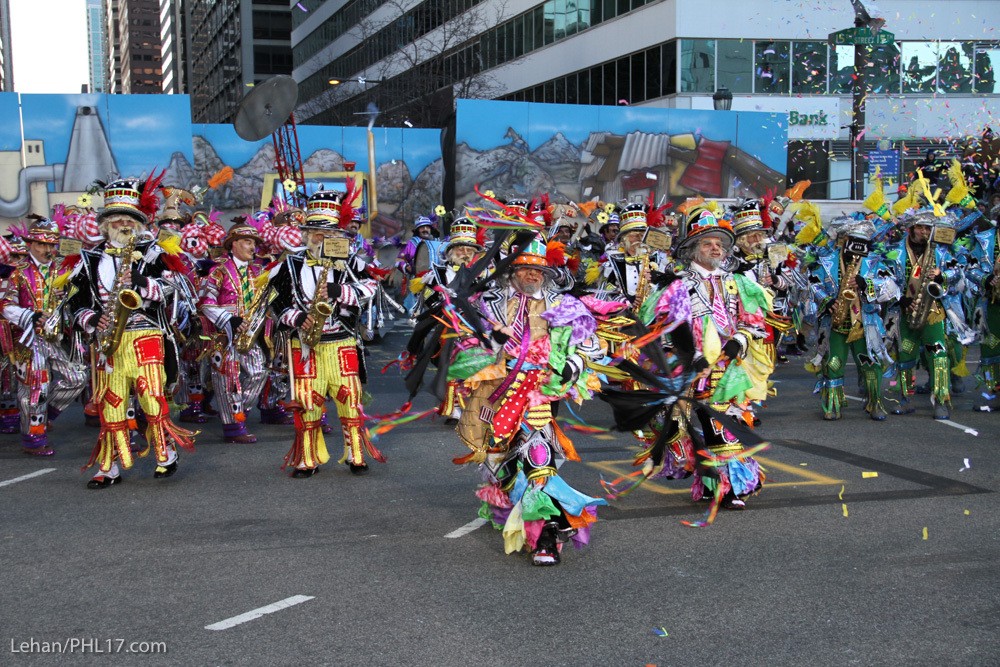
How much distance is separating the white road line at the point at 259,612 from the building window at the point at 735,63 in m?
30.1

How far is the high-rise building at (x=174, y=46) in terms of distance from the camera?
141375mm

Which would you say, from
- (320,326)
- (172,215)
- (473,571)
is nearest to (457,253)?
(320,326)

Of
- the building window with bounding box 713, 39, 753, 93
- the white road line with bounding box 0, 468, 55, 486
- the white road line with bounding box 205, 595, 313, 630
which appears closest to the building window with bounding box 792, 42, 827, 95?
the building window with bounding box 713, 39, 753, 93

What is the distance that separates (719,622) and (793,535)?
1606 mm

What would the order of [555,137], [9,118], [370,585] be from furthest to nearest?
[555,137] < [9,118] < [370,585]

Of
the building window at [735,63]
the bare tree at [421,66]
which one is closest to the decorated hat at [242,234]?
the bare tree at [421,66]

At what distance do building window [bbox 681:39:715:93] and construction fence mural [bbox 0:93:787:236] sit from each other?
13.5 feet

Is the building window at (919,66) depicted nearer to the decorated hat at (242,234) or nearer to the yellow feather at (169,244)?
the decorated hat at (242,234)

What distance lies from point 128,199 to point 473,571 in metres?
4.04

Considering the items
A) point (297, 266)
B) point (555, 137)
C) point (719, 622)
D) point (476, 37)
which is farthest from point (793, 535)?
point (476, 37)

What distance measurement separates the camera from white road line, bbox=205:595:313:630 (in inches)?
187

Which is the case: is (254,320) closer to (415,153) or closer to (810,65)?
(415,153)

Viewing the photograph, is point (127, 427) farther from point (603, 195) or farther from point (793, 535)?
point (603, 195)

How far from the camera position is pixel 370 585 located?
5324mm
